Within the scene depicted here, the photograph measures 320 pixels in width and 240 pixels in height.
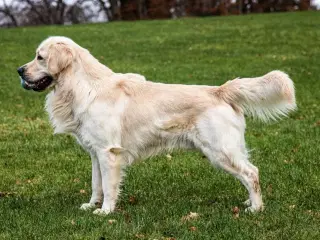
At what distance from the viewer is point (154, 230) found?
5273mm

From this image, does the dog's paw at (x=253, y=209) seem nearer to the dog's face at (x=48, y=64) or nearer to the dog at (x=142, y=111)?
the dog at (x=142, y=111)

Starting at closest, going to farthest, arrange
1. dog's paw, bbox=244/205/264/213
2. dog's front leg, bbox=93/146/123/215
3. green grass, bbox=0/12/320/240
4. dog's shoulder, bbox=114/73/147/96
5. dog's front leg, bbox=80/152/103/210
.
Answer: green grass, bbox=0/12/320/240 → dog's paw, bbox=244/205/264/213 → dog's front leg, bbox=93/146/123/215 → dog's shoulder, bbox=114/73/147/96 → dog's front leg, bbox=80/152/103/210

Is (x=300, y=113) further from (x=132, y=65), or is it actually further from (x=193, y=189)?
(x=132, y=65)

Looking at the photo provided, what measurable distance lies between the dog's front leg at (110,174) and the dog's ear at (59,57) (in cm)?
95

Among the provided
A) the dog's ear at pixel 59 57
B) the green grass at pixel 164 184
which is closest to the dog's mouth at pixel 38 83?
the dog's ear at pixel 59 57

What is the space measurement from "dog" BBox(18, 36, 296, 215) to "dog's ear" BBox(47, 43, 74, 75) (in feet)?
0.03

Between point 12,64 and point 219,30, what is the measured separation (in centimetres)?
1086

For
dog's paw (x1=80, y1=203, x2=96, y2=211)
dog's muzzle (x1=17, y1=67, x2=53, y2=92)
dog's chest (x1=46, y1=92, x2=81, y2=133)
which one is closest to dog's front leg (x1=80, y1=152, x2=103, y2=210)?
dog's paw (x1=80, y1=203, x2=96, y2=211)

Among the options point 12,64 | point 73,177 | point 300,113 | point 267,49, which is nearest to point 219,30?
point 267,49

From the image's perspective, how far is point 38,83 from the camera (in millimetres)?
6117

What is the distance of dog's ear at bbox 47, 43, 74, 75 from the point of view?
5.99 meters

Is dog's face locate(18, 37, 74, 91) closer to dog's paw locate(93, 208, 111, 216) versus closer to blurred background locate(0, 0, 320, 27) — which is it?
dog's paw locate(93, 208, 111, 216)

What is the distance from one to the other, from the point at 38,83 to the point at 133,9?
2037 inches

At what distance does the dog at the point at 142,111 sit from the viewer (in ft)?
19.3
